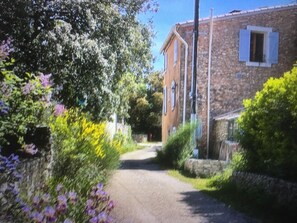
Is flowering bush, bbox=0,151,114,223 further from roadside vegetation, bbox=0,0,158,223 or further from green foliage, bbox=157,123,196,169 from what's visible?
green foliage, bbox=157,123,196,169

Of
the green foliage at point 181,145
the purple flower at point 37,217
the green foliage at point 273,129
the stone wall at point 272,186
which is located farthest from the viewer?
the green foliage at point 181,145

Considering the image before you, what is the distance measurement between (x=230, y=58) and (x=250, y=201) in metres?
11.4

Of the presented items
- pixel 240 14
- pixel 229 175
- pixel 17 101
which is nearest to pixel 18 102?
pixel 17 101

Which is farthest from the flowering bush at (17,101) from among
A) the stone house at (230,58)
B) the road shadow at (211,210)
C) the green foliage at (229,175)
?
the stone house at (230,58)

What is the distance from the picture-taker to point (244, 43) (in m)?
18.9

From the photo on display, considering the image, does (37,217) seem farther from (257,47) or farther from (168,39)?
(168,39)

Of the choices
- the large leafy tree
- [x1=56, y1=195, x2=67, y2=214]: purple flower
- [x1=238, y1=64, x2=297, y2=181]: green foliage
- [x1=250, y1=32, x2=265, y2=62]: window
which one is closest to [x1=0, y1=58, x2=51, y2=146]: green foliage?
[x1=56, y1=195, x2=67, y2=214]: purple flower

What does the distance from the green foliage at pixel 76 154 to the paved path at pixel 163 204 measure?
0.78 metres

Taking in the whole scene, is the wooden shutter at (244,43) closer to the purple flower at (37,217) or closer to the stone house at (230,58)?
the stone house at (230,58)

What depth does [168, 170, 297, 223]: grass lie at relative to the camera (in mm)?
7285

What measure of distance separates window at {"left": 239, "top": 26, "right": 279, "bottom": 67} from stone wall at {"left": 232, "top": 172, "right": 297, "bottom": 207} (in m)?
10.3

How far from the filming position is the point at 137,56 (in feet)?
38.8

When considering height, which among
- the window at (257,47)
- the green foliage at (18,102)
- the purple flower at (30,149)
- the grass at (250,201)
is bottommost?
the grass at (250,201)

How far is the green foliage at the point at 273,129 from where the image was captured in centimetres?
804
